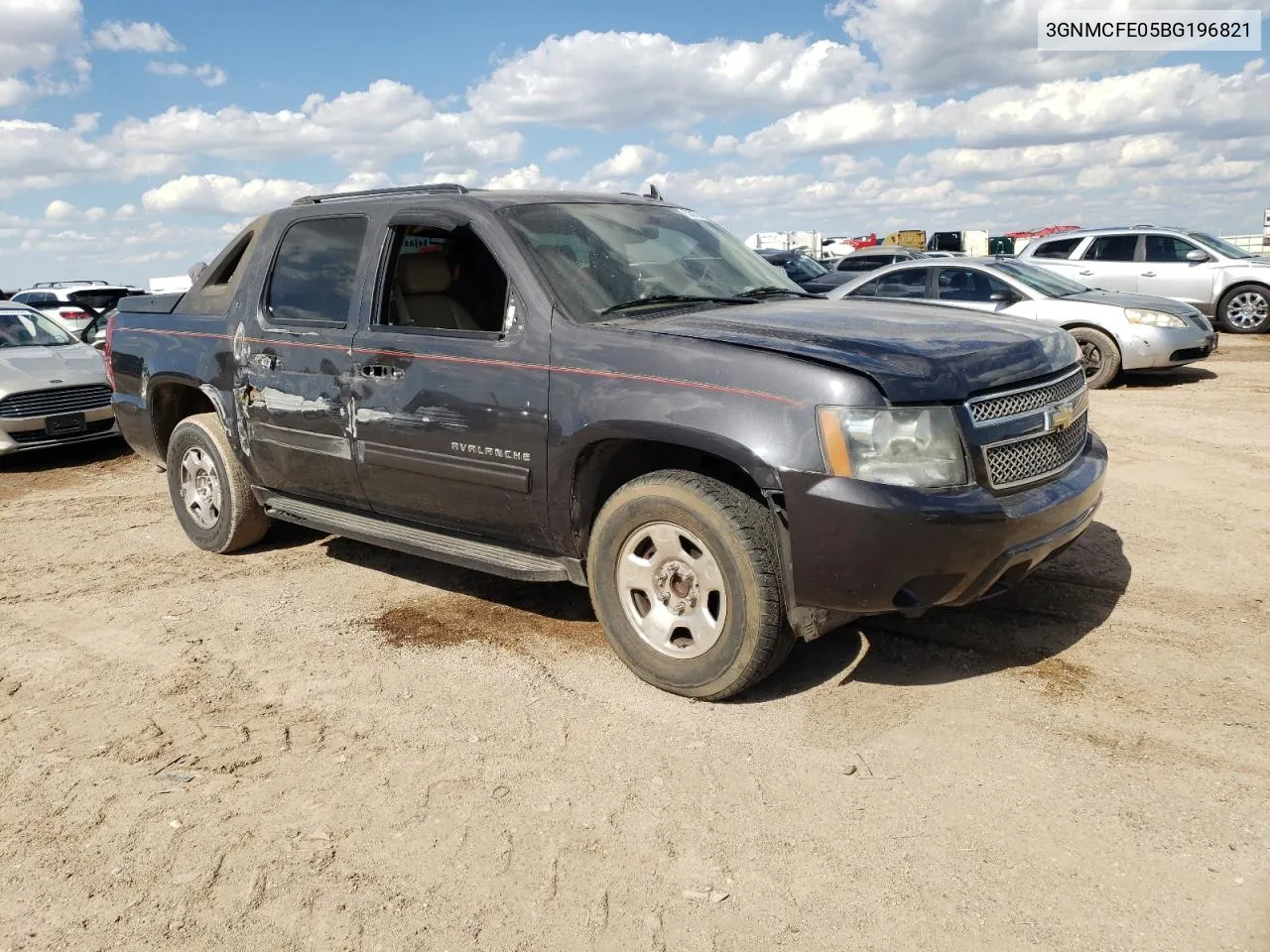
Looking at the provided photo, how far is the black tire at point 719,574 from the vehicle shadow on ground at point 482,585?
0.91 m

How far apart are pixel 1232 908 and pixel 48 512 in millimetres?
7705

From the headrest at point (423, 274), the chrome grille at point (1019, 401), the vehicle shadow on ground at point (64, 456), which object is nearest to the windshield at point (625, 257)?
the headrest at point (423, 274)

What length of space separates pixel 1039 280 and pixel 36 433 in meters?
10.4

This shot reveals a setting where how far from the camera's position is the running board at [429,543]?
4.24 metres

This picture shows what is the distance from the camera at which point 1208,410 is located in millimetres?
9727

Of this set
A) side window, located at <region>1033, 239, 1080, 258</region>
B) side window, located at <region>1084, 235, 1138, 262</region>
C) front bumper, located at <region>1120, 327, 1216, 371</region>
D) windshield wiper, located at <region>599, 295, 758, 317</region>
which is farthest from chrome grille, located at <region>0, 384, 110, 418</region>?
side window, located at <region>1084, 235, 1138, 262</region>

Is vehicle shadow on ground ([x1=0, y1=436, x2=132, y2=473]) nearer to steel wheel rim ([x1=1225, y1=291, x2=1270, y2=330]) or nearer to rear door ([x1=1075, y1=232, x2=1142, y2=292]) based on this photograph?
rear door ([x1=1075, y1=232, x2=1142, y2=292])

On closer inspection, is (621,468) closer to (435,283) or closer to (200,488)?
(435,283)

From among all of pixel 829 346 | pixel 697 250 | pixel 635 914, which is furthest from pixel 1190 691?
pixel 697 250

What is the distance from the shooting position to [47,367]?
9914mm

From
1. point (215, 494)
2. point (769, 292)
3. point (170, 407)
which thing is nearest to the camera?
point (769, 292)

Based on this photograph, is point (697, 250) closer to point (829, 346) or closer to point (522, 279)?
point (522, 279)

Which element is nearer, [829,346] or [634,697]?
[829,346]

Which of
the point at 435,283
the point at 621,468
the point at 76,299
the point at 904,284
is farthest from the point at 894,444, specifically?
the point at 76,299
